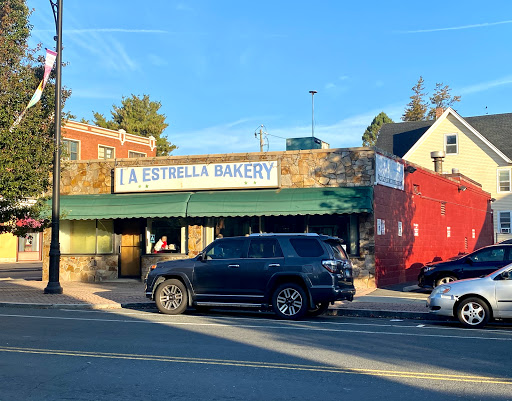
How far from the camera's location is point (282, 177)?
22.1 m

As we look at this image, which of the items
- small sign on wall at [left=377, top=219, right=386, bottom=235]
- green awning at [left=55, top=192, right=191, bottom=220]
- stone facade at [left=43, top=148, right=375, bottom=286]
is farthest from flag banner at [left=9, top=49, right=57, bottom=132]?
small sign on wall at [left=377, top=219, right=386, bottom=235]

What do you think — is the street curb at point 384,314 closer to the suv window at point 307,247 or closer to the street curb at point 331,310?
the street curb at point 331,310

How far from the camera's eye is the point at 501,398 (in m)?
6.71

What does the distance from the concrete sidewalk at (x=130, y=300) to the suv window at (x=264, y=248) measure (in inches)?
84.8

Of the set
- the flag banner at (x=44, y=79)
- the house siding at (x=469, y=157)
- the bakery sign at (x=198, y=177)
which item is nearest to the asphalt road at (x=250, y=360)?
the flag banner at (x=44, y=79)

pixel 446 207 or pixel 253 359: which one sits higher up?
pixel 446 207

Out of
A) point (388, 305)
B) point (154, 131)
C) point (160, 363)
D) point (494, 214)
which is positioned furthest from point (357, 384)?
point (154, 131)

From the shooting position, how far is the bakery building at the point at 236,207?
21.0m

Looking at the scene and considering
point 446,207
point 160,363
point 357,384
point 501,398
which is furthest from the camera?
point 446,207

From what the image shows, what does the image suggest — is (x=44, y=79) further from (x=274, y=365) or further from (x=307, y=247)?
(x=274, y=365)

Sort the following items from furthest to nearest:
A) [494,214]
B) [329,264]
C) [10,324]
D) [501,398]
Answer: [494,214] < [329,264] < [10,324] < [501,398]

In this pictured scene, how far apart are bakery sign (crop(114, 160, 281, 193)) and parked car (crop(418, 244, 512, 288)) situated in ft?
20.0

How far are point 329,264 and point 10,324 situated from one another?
265 inches

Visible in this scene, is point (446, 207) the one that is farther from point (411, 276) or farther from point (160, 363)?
point (160, 363)
